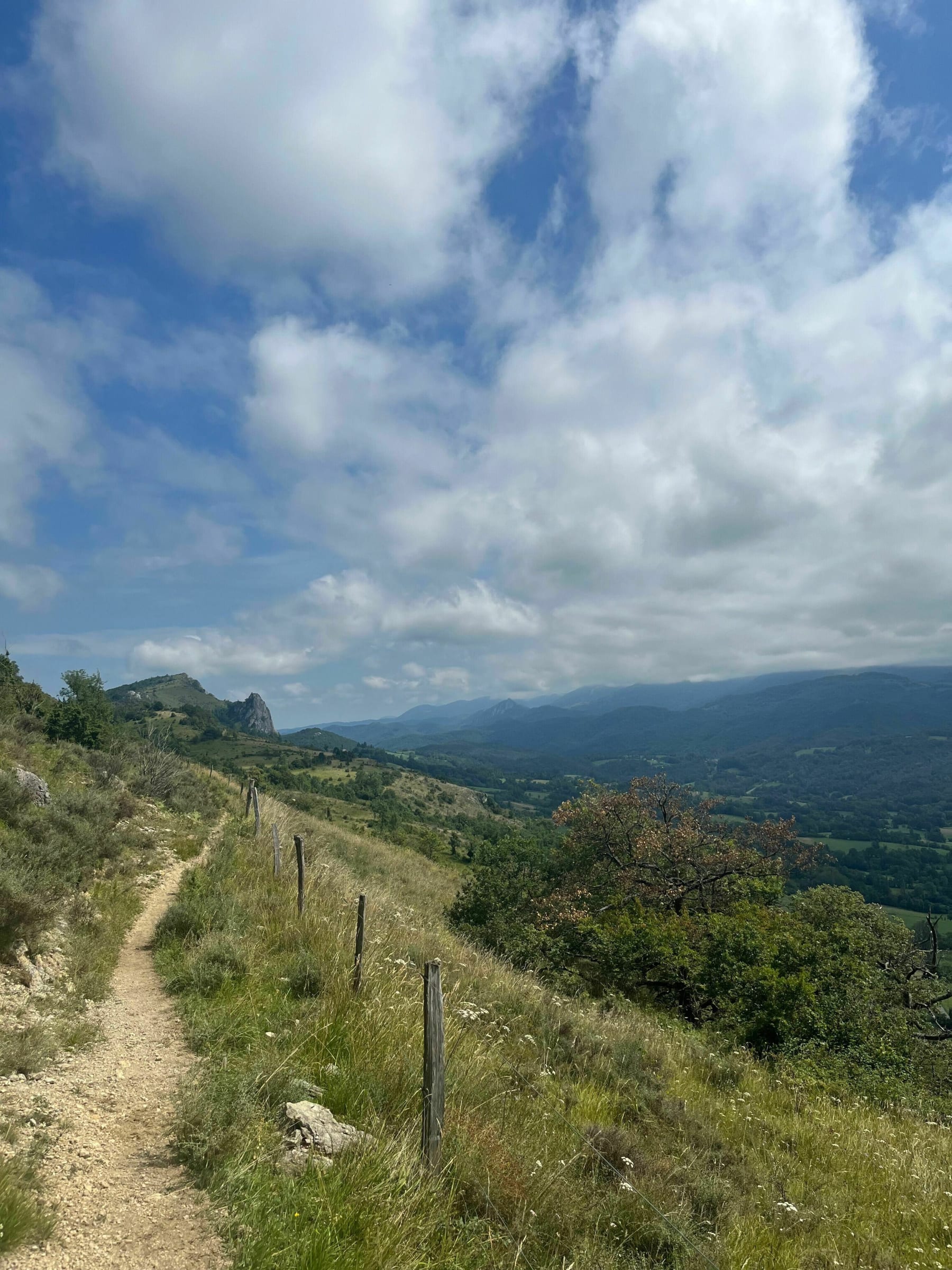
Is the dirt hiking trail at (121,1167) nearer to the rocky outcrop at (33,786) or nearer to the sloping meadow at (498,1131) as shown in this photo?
the sloping meadow at (498,1131)

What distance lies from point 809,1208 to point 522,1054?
12.1 ft

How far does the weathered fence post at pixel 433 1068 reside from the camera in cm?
510

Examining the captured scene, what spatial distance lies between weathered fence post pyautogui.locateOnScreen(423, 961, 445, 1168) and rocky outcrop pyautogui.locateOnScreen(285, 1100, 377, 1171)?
0.47 metres

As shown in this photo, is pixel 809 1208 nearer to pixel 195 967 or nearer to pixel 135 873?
pixel 195 967

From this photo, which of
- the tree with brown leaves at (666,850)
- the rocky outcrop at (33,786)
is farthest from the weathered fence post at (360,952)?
the tree with brown leaves at (666,850)

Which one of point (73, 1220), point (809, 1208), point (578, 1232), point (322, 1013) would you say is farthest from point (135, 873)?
point (809, 1208)

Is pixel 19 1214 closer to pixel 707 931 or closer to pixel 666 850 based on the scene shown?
pixel 707 931

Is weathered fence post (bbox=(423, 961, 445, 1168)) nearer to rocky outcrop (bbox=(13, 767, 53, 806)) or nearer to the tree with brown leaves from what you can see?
rocky outcrop (bbox=(13, 767, 53, 806))

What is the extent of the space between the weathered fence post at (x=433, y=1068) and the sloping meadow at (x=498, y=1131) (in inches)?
5.2

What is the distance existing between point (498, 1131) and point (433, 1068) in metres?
1.56

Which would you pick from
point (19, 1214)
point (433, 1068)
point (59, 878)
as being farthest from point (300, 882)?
point (19, 1214)

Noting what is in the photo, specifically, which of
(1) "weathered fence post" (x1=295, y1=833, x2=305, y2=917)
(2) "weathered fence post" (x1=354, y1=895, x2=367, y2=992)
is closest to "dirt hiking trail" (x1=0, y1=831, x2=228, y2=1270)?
(2) "weathered fence post" (x1=354, y1=895, x2=367, y2=992)

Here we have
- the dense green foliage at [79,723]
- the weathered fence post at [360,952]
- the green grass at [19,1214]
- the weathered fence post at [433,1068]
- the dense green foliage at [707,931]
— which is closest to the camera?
the green grass at [19,1214]

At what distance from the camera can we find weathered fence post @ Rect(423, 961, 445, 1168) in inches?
201
